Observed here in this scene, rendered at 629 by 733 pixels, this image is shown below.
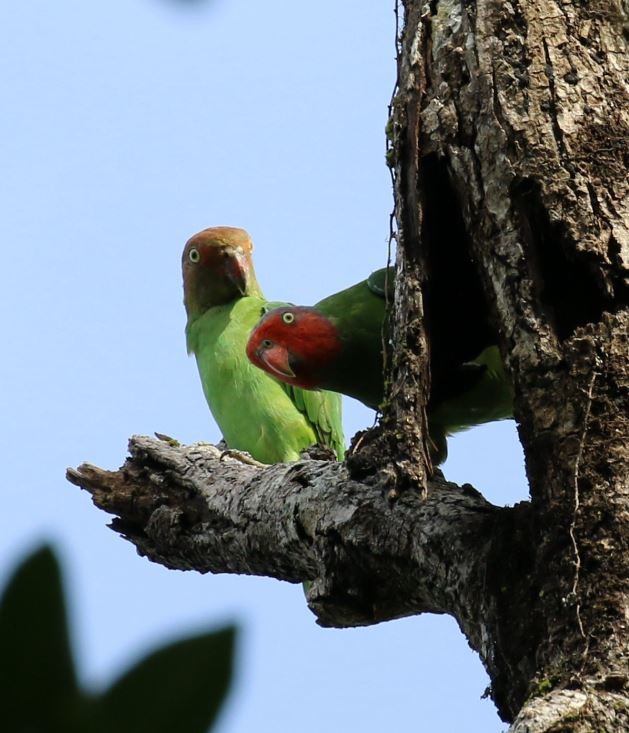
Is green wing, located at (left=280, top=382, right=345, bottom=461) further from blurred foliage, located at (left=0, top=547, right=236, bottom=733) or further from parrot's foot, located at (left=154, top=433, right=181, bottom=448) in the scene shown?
blurred foliage, located at (left=0, top=547, right=236, bottom=733)

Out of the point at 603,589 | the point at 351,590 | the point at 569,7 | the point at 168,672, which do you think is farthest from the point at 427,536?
the point at 168,672

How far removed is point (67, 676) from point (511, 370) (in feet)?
7.03

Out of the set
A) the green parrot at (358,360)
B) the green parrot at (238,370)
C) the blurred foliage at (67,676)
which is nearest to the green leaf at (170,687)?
the blurred foliage at (67,676)

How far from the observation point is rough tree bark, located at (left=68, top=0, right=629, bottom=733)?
2.33 m

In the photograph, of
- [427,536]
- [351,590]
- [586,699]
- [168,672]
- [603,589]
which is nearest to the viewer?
[168,672]

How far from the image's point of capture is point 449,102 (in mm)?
2922

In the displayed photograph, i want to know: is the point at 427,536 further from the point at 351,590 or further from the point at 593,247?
the point at 593,247

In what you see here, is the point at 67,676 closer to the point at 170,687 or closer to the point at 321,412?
the point at 170,687

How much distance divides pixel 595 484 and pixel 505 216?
2.51 feet

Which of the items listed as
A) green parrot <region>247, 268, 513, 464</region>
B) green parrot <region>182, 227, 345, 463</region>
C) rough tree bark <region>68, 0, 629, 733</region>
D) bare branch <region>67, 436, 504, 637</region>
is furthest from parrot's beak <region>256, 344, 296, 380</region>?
green parrot <region>182, 227, 345, 463</region>

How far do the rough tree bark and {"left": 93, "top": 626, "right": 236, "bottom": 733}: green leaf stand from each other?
1601 millimetres

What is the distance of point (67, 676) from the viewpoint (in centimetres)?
55

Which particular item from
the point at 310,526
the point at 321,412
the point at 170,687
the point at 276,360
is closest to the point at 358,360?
the point at 276,360

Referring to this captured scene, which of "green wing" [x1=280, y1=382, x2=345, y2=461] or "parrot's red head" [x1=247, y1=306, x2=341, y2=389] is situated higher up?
"parrot's red head" [x1=247, y1=306, x2=341, y2=389]
